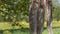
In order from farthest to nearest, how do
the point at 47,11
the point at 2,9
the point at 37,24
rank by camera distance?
the point at 2,9
the point at 47,11
the point at 37,24

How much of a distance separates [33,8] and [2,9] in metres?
2.00

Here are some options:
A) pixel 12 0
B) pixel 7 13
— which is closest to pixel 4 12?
pixel 7 13

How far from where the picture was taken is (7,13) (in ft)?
14.9

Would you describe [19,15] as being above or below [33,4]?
below

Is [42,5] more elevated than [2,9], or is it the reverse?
[42,5]

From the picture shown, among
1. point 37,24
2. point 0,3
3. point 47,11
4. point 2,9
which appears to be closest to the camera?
point 37,24

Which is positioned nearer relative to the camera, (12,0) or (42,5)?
(42,5)

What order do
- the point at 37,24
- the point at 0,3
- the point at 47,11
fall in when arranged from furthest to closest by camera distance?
1. the point at 0,3
2. the point at 47,11
3. the point at 37,24

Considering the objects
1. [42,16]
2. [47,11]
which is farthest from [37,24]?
[47,11]

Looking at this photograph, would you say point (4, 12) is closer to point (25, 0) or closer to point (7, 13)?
point (7, 13)

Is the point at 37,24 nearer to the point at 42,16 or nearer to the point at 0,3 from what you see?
the point at 42,16

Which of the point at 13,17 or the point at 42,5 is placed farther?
the point at 13,17

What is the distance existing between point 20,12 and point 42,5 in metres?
2.18

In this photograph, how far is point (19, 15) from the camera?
4738mm
